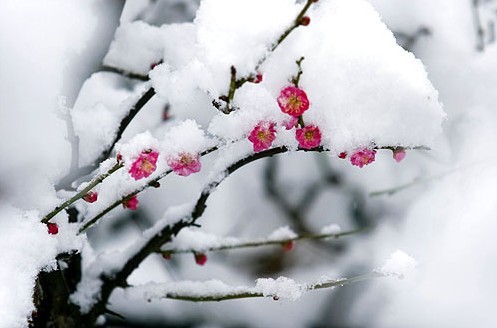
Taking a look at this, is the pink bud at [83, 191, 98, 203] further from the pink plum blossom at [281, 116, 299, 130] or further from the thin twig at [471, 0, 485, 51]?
the thin twig at [471, 0, 485, 51]

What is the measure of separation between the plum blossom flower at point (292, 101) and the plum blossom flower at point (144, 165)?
0.30 meters

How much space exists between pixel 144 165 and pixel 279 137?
0.95 feet

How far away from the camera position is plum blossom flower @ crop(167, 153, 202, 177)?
1231 mm

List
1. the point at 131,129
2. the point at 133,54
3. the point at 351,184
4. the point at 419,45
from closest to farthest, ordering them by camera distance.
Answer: the point at 133,54
the point at 131,129
the point at 419,45
the point at 351,184

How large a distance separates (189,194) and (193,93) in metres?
1.65

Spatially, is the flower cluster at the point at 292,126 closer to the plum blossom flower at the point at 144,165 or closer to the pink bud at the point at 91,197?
the plum blossom flower at the point at 144,165

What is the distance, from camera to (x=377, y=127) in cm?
114

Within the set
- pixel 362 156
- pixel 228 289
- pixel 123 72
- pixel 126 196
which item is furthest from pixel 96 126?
pixel 362 156

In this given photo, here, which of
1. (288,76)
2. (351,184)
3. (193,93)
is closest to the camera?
(288,76)

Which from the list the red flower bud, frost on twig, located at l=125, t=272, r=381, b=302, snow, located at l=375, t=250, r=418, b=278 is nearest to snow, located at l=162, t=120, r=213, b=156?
the red flower bud

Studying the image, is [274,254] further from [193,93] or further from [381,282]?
[193,93]

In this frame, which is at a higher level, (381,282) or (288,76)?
(381,282)

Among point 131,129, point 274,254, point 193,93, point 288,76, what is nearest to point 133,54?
point 131,129

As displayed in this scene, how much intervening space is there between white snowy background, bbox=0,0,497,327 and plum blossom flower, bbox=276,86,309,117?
0.21 feet
